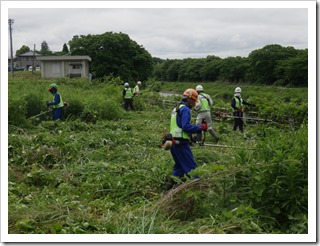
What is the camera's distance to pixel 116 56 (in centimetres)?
4494

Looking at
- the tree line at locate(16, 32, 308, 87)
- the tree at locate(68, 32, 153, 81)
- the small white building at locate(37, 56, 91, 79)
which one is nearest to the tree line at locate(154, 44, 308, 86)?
the tree line at locate(16, 32, 308, 87)

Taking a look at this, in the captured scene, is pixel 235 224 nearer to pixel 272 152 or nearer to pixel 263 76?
pixel 272 152

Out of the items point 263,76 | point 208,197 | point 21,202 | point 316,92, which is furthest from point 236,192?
point 263,76

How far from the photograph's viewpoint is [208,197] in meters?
5.01

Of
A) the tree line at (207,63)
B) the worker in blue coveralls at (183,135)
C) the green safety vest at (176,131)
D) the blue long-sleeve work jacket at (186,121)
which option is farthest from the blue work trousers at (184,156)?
the tree line at (207,63)

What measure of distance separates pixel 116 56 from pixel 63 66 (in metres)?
6.25

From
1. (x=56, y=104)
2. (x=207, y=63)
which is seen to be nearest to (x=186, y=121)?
(x=56, y=104)

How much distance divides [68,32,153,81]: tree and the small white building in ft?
7.04

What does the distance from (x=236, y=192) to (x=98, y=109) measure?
30.7 feet

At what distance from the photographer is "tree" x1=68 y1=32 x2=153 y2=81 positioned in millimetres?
43969

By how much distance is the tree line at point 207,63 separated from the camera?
44562 mm

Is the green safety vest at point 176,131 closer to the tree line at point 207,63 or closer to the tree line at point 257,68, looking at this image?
the tree line at point 207,63

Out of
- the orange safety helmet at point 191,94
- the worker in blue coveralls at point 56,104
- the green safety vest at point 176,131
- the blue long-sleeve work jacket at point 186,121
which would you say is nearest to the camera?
the blue long-sleeve work jacket at point 186,121

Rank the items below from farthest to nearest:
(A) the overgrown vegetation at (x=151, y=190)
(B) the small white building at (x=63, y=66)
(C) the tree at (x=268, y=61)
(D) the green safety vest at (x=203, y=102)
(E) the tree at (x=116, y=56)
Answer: (C) the tree at (x=268, y=61) < (E) the tree at (x=116, y=56) < (B) the small white building at (x=63, y=66) < (D) the green safety vest at (x=203, y=102) < (A) the overgrown vegetation at (x=151, y=190)
